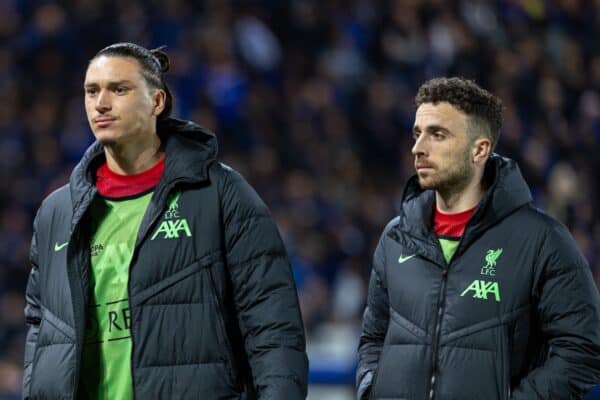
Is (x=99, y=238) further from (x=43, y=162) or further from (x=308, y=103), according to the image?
(x=308, y=103)

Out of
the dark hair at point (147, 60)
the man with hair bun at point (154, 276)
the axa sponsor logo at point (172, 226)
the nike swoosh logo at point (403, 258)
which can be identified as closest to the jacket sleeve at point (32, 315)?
the man with hair bun at point (154, 276)

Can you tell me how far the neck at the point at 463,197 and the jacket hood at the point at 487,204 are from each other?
0.14 ft

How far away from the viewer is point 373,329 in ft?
13.8

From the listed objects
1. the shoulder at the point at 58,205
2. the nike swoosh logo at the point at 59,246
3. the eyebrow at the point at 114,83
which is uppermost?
the eyebrow at the point at 114,83

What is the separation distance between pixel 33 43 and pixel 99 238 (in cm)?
784

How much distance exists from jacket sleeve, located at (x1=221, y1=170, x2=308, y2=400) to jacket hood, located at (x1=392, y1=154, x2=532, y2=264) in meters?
0.54

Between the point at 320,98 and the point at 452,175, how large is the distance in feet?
23.9

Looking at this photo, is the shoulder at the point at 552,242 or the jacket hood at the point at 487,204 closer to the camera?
the shoulder at the point at 552,242

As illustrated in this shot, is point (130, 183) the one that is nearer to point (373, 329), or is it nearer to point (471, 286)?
point (373, 329)

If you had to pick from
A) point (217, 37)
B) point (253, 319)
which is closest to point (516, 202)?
point (253, 319)

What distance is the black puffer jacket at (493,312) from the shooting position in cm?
383

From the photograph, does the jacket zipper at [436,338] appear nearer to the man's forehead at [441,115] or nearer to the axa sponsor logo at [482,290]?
the axa sponsor logo at [482,290]

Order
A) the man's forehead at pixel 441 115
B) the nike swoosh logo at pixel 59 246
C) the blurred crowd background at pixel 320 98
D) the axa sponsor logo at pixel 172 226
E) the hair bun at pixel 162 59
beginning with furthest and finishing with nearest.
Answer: the blurred crowd background at pixel 320 98
the man's forehead at pixel 441 115
the hair bun at pixel 162 59
the nike swoosh logo at pixel 59 246
the axa sponsor logo at pixel 172 226

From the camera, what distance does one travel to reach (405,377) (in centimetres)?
397
